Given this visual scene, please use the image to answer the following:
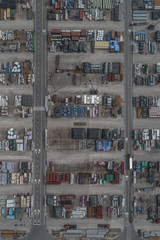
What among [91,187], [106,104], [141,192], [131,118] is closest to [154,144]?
[131,118]

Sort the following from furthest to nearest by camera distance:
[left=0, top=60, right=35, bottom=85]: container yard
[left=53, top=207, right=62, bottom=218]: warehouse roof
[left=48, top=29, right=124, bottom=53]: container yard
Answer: [left=48, top=29, right=124, bottom=53]: container yard, [left=0, top=60, right=35, bottom=85]: container yard, [left=53, top=207, right=62, bottom=218]: warehouse roof

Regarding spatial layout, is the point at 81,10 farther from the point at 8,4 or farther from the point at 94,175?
the point at 94,175

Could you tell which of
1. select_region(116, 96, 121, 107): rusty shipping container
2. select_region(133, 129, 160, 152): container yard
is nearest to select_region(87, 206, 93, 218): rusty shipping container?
select_region(133, 129, 160, 152): container yard

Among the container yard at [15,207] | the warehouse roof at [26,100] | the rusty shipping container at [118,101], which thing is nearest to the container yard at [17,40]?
the warehouse roof at [26,100]

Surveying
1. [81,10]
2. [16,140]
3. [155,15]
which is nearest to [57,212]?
[16,140]

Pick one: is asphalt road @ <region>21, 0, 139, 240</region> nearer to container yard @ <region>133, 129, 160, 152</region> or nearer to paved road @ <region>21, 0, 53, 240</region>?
paved road @ <region>21, 0, 53, 240</region>

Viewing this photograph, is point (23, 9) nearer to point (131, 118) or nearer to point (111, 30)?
point (111, 30)

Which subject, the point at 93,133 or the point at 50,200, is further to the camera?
the point at 93,133

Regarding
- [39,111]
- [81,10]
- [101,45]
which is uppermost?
[81,10]

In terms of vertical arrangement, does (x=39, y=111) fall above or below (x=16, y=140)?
above

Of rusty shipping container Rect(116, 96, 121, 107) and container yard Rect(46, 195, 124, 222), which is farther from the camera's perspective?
rusty shipping container Rect(116, 96, 121, 107)

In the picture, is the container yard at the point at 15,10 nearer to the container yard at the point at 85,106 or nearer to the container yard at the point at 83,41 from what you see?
the container yard at the point at 83,41
